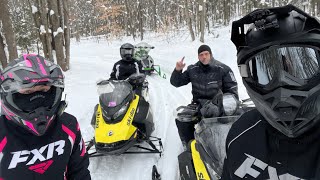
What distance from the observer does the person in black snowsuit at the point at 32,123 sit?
1.68 metres

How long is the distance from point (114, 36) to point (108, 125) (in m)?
31.2

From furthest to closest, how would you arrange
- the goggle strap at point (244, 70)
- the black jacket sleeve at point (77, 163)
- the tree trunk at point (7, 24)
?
the tree trunk at point (7, 24) → the black jacket sleeve at point (77, 163) → the goggle strap at point (244, 70)

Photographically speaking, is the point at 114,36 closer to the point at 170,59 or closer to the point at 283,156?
the point at 170,59

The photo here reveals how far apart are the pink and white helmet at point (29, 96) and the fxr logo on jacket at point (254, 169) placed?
1.09 meters

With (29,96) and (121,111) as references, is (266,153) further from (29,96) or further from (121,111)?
(121,111)

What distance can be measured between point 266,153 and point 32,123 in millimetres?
1221

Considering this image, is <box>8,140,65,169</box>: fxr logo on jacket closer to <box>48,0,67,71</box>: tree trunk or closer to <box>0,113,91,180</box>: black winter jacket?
<box>0,113,91,180</box>: black winter jacket

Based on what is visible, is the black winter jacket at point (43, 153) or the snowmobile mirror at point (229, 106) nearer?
the black winter jacket at point (43, 153)

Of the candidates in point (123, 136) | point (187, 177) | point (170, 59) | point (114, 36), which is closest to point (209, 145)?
point (187, 177)

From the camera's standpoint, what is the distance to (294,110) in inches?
38.4

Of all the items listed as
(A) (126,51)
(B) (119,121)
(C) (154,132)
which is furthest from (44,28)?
(B) (119,121)

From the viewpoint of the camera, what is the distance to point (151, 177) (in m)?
3.89

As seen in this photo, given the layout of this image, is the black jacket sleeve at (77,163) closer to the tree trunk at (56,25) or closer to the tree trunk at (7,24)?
the tree trunk at (7,24)

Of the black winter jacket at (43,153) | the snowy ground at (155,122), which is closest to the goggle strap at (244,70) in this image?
the black winter jacket at (43,153)
